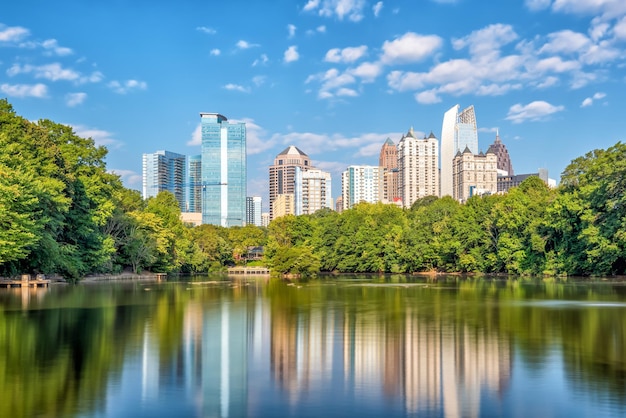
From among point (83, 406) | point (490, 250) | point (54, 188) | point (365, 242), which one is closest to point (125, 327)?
point (83, 406)

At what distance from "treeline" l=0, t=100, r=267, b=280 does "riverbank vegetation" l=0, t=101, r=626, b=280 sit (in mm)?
103

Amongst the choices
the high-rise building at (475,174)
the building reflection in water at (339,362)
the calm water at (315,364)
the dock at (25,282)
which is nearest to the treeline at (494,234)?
the dock at (25,282)

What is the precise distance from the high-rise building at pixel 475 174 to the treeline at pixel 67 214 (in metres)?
116

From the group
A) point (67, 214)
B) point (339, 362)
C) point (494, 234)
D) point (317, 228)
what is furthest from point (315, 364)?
point (317, 228)

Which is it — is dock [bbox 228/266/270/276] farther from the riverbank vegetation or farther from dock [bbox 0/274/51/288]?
dock [bbox 0/274/51/288]

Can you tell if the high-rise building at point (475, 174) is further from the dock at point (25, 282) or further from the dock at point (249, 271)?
the dock at point (25, 282)

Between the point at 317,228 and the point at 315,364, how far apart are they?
81464 mm

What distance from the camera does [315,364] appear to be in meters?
11.8

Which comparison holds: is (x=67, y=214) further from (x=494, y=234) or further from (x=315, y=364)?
(x=494, y=234)

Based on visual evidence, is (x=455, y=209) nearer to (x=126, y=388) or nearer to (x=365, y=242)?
(x=365, y=242)

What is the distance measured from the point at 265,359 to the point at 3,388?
497 centimetres

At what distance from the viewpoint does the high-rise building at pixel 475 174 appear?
179m

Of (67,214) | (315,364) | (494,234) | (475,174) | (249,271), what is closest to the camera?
(315,364)

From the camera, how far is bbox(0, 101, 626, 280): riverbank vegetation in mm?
38812
